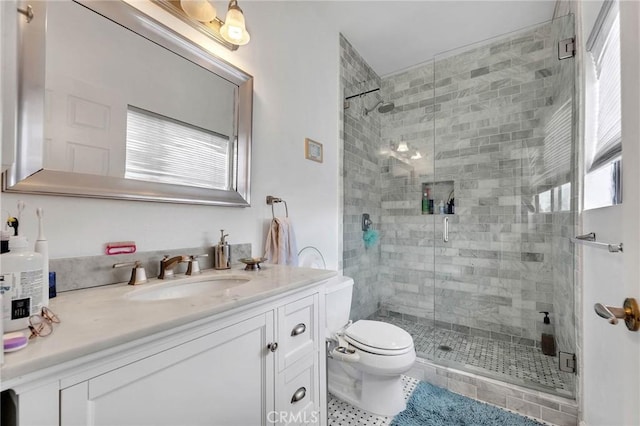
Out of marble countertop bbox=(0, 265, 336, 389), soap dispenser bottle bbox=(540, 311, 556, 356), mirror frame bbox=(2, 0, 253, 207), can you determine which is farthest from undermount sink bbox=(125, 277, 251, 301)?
soap dispenser bottle bbox=(540, 311, 556, 356)

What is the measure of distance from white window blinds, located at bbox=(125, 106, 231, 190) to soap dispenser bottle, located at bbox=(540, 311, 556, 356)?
103 inches

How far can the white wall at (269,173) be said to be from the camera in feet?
3.03

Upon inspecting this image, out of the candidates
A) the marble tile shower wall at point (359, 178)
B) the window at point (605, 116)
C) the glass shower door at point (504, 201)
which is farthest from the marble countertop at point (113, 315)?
the glass shower door at point (504, 201)

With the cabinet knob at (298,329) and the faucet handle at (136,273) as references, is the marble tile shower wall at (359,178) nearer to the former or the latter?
the cabinet knob at (298,329)

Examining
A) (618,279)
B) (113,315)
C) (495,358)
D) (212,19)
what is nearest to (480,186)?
(495,358)

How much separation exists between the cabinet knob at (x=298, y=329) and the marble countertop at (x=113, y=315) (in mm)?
150

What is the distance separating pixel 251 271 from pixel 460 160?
2316 mm

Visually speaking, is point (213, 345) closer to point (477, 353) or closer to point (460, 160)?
point (477, 353)

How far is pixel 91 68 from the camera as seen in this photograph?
96 cm

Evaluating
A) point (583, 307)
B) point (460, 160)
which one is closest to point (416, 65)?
point (460, 160)

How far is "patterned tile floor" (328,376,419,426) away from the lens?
1560 millimetres

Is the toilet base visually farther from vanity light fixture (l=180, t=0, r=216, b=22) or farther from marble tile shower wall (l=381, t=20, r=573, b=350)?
vanity light fixture (l=180, t=0, r=216, b=22)

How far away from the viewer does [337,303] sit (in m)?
1.71

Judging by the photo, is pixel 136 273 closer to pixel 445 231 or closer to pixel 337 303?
pixel 337 303
